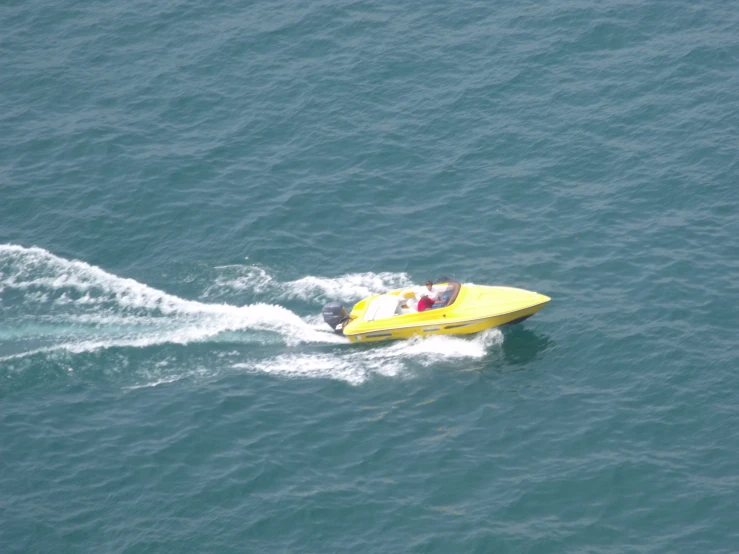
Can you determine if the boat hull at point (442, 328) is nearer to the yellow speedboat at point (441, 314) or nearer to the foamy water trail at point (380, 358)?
the yellow speedboat at point (441, 314)

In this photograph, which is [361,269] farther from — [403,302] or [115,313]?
[115,313]

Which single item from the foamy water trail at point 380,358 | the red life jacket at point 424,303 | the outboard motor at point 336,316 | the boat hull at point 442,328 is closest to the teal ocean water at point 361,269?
the foamy water trail at point 380,358

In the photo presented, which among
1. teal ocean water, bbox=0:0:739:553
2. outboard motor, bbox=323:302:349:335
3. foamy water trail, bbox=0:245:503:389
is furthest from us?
outboard motor, bbox=323:302:349:335

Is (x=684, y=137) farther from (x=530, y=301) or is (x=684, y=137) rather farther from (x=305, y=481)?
(x=305, y=481)

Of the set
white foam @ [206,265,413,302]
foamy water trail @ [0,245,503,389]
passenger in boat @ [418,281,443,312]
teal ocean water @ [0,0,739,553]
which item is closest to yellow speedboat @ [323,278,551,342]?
passenger in boat @ [418,281,443,312]

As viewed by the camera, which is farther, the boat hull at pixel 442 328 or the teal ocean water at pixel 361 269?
the boat hull at pixel 442 328

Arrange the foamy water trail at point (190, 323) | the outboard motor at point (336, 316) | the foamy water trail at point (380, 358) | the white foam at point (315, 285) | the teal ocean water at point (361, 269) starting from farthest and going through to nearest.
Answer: the white foam at point (315, 285) < the outboard motor at point (336, 316) < the foamy water trail at point (190, 323) < the foamy water trail at point (380, 358) < the teal ocean water at point (361, 269)

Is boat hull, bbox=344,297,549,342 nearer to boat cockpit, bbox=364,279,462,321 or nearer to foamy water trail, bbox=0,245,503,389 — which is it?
foamy water trail, bbox=0,245,503,389

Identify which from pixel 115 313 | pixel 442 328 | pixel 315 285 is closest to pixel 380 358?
pixel 442 328

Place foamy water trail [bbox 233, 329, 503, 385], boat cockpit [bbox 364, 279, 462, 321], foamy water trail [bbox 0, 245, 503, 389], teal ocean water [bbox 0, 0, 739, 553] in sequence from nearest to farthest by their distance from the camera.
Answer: teal ocean water [bbox 0, 0, 739, 553] → foamy water trail [bbox 233, 329, 503, 385] → foamy water trail [bbox 0, 245, 503, 389] → boat cockpit [bbox 364, 279, 462, 321]
